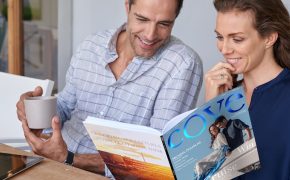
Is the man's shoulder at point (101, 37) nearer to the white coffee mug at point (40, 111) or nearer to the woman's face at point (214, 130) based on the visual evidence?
the white coffee mug at point (40, 111)

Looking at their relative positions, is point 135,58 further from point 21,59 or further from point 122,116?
point 21,59

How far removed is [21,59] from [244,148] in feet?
8.82

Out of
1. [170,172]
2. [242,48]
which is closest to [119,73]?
[242,48]

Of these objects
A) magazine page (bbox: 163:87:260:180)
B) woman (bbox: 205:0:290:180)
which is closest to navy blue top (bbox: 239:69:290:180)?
woman (bbox: 205:0:290:180)

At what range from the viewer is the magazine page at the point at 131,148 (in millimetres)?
953

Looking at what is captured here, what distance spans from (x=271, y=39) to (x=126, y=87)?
570mm

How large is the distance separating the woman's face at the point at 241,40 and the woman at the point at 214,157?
0.34m

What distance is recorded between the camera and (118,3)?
298cm

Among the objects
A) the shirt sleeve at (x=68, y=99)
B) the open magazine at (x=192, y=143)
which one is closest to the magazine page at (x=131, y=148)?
the open magazine at (x=192, y=143)

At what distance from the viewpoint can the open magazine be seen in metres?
0.94

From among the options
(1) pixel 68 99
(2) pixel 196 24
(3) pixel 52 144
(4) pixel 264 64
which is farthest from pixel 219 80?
(2) pixel 196 24

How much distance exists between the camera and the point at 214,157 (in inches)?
39.1

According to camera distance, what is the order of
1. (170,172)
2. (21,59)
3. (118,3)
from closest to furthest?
(170,172) → (118,3) → (21,59)

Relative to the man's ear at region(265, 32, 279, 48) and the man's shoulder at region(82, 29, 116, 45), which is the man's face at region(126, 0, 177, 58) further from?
the man's ear at region(265, 32, 279, 48)
